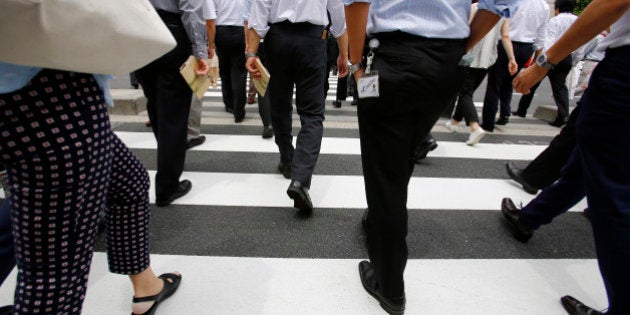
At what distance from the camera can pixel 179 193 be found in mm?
2705

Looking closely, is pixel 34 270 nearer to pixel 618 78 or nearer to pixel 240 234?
pixel 240 234

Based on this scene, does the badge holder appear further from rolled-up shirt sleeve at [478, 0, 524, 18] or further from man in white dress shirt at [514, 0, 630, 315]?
man in white dress shirt at [514, 0, 630, 315]

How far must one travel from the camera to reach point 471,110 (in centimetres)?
422

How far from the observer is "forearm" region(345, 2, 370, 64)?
1268mm

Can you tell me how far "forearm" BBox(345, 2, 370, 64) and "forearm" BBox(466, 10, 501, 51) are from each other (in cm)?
43

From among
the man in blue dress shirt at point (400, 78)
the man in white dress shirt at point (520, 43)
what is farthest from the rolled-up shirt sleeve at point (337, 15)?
the man in white dress shirt at point (520, 43)

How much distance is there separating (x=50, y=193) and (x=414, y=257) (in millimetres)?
1801

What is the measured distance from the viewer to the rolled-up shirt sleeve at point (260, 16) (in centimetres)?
233

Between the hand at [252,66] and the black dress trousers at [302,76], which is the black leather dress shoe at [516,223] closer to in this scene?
the black dress trousers at [302,76]

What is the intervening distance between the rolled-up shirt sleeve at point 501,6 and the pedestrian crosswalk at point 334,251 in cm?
133

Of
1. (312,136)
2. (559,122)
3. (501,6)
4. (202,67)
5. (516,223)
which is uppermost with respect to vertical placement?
(501,6)

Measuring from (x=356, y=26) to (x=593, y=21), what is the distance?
835mm

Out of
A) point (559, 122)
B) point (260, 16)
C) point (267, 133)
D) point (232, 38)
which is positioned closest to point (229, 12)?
point (232, 38)

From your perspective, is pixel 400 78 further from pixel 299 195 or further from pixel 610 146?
pixel 299 195
